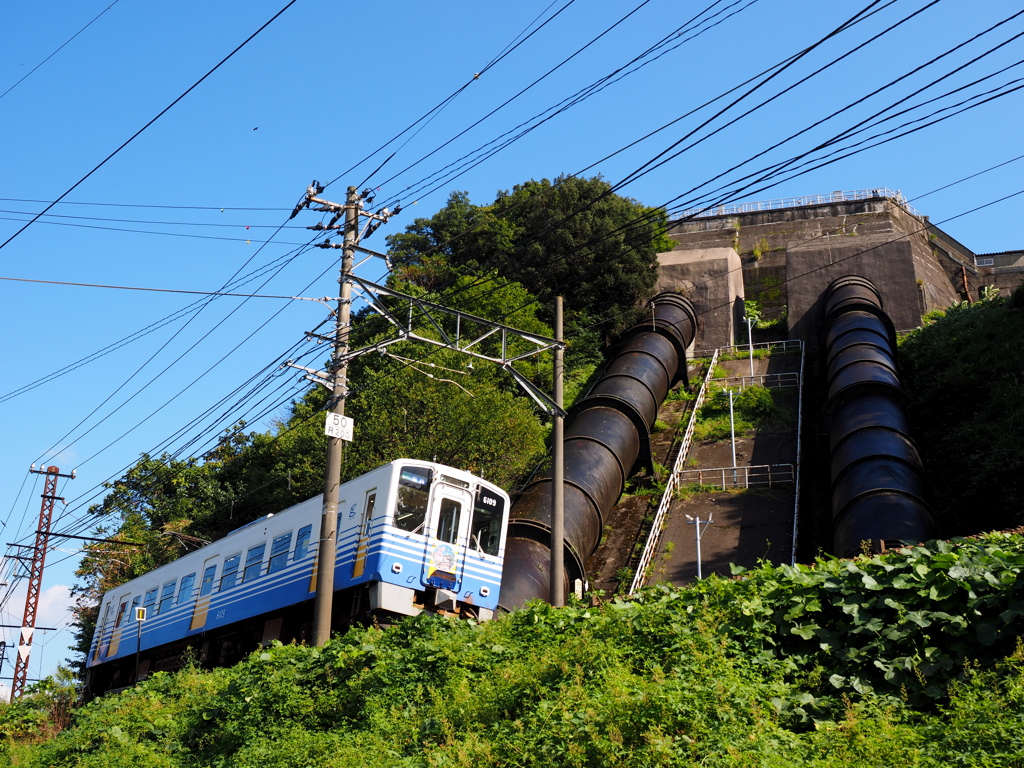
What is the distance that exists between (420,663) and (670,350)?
26127mm

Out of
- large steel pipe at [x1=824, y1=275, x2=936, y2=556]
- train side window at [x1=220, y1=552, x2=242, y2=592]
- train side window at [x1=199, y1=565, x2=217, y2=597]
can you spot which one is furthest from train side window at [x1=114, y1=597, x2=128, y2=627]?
large steel pipe at [x1=824, y1=275, x2=936, y2=556]

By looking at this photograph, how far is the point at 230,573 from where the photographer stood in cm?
2111

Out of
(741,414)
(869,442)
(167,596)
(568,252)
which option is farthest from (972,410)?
(167,596)

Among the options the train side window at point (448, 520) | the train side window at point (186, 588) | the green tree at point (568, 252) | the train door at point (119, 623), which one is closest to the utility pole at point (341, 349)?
the train side window at point (448, 520)

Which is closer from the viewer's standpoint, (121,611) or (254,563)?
(254,563)

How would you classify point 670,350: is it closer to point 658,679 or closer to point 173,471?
point 173,471

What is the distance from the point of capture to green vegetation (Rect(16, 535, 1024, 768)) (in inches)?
295

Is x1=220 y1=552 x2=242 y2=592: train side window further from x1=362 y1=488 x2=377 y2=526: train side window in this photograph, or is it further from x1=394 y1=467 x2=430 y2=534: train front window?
x1=394 y1=467 x2=430 y2=534: train front window

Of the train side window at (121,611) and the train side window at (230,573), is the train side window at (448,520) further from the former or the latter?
the train side window at (121,611)

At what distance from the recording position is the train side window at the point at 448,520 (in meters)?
17.7

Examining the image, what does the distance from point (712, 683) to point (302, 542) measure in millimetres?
11812

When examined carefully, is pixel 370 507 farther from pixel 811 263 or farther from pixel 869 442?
pixel 811 263

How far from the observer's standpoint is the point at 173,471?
123 feet

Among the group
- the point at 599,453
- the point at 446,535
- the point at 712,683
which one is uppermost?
the point at 599,453
